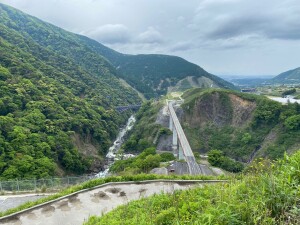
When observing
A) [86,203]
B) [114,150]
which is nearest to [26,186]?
[86,203]

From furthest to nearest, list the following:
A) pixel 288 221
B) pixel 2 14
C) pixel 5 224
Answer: pixel 2 14
pixel 5 224
pixel 288 221

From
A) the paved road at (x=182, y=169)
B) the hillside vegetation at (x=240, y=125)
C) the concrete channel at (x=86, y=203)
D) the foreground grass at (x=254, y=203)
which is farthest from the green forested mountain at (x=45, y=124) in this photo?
the foreground grass at (x=254, y=203)

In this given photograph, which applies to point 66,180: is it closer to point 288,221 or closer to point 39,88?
point 288,221

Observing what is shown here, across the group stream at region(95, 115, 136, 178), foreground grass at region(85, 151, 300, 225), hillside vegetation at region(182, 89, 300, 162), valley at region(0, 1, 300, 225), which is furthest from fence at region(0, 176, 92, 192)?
hillside vegetation at region(182, 89, 300, 162)

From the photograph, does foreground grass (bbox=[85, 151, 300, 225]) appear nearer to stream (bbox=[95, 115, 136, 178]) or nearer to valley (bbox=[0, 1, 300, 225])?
valley (bbox=[0, 1, 300, 225])

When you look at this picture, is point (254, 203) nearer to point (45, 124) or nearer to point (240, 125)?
point (45, 124)

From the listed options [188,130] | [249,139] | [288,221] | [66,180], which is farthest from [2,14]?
[288,221]

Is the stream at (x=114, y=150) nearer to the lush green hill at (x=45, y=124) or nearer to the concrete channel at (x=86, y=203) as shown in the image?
the lush green hill at (x=45, y=124)
